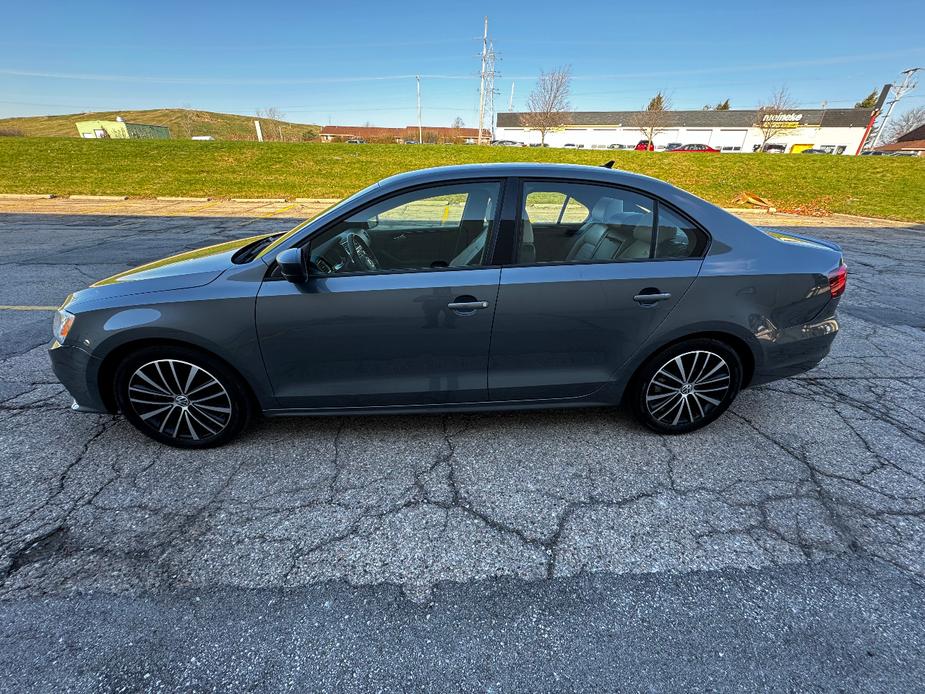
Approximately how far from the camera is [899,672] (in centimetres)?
160

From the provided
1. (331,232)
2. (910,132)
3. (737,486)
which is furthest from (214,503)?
(910,132)

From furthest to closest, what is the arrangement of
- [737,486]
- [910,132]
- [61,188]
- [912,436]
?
1. [910,132]
2. [61,188]
3. [912,436]
4. [737,486]

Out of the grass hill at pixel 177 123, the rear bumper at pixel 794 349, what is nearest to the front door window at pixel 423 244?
the rear bumper at pixel 794 349

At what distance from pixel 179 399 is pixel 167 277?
725mm

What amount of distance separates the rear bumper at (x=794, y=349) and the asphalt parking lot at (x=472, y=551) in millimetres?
→ 433

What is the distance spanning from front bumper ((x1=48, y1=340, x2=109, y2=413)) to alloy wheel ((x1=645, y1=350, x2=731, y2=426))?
3349mm

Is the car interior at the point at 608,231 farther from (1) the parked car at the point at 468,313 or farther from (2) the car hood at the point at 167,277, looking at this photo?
(2) the car hood at the point at 167,277

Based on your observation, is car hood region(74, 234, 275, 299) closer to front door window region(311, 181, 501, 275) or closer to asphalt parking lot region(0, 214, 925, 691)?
front door window region(311, 181, 501, 275)

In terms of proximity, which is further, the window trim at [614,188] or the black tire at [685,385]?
the black tire at [685,385]

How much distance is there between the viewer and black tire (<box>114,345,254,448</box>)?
255 centimetres

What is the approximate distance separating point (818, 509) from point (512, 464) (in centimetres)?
164

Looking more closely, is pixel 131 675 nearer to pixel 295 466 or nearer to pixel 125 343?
pixel 295 466

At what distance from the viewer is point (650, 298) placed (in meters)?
2.55

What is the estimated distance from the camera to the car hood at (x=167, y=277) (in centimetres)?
249
